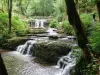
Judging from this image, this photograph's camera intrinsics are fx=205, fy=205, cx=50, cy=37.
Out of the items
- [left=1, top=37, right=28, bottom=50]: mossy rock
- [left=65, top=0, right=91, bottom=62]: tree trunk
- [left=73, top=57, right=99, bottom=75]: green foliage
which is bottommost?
[left=1, top=37, right=28, bottom=50]: mossy rock

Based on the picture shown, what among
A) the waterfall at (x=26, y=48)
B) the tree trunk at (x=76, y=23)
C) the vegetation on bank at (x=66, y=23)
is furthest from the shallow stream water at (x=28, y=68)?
the tree trunk at (x=76, y=23)

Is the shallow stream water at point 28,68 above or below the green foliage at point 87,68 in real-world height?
below

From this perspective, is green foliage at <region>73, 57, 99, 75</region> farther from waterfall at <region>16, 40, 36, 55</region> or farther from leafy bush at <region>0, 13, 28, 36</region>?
leafy bush at <region>0, 13, 28, 36</region>

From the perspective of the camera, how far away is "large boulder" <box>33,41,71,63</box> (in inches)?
543

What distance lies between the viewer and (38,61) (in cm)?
1376

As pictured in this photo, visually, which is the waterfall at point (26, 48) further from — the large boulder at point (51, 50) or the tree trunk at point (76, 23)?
the tree trunk at point (76, 23)

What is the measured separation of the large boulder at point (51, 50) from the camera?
45.3 ft

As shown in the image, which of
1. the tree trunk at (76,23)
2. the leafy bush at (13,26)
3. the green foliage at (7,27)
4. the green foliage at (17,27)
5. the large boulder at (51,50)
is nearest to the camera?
the tree trunk at (76,23)

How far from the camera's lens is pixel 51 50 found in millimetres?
14195

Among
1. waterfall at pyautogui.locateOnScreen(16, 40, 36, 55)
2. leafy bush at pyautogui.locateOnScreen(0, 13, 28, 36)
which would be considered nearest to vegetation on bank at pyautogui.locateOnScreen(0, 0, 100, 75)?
leafy bush at pyautogui.locateOnScreen(0, 13, 28, 36)

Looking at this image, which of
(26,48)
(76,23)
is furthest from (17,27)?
(76,23)

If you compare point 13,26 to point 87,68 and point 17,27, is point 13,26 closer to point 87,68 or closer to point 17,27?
point 17,27

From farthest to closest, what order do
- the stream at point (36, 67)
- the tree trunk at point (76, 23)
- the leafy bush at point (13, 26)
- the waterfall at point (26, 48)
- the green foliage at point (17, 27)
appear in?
the green foliage at point (17, 27), the leafy bush at point (13, 26), the waterfall at point (26, 48), the stream at point (36, 67), the tree trunk at point (76, 23)

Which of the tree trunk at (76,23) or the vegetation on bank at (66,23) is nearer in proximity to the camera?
the tree trunk at (76,23)
